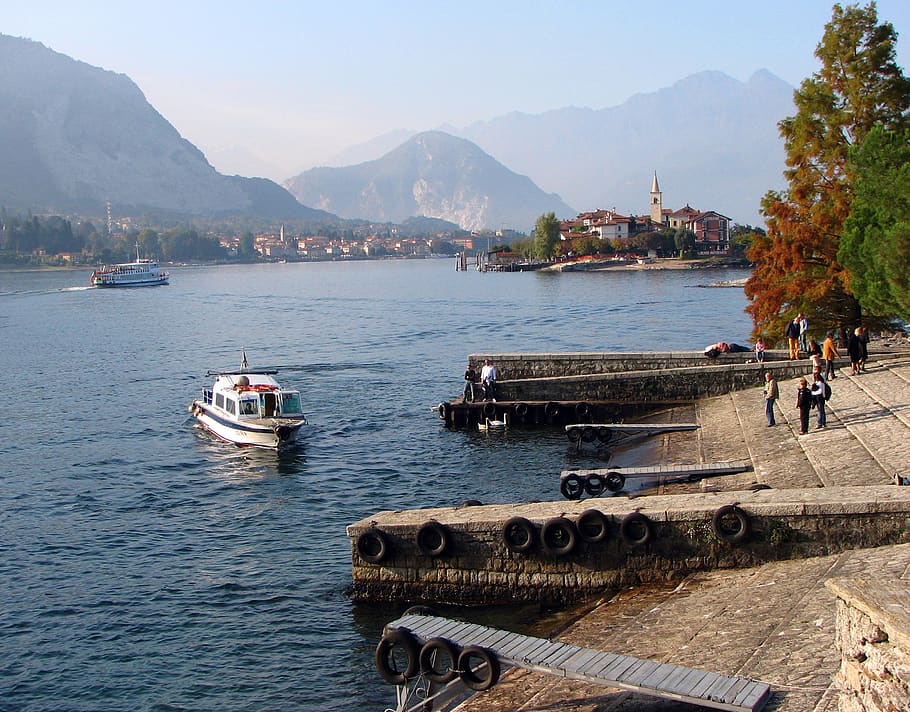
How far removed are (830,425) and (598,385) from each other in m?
10.1

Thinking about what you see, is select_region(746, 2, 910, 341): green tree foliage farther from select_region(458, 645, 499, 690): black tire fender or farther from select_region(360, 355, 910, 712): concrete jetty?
select_region(458, 645, 499, 690): black tire fender

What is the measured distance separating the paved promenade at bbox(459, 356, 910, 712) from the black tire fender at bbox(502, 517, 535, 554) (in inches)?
60.5

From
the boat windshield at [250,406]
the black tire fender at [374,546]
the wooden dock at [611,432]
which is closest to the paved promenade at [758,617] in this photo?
the black tire fender at [374,546]

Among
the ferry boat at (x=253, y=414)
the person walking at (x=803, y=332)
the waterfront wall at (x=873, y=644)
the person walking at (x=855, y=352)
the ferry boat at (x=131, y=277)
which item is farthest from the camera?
the ferry boat at (x=131, y=277)

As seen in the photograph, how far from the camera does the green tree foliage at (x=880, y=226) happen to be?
26219 mm

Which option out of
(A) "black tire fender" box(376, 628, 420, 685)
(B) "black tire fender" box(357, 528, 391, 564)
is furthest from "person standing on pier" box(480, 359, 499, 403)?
(A) "black tire fender" box(376, 628, 420, 685)

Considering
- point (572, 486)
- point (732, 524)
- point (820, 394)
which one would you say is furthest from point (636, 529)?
point (820, 394)

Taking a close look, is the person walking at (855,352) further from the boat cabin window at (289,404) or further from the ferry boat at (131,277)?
the ferry boat at (131,277)

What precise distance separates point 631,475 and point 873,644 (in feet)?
49.4

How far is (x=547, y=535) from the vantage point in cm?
1592

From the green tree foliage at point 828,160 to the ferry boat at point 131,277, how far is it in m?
133

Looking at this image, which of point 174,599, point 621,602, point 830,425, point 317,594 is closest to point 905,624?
point 621,602

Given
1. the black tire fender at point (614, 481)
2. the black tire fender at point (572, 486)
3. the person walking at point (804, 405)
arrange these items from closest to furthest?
the black tire fender at point (614, 481) < the black tire fender at point (572, 486) < the person walking at point (804, 405)

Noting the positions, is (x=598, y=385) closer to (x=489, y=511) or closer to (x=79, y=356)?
(x=489, y=511)
